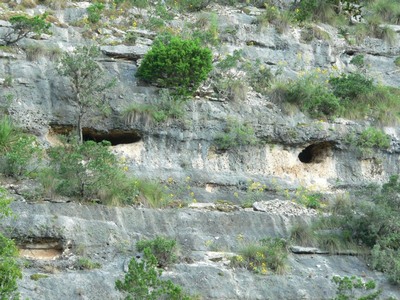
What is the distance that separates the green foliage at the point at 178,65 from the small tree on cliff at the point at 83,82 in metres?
1.56

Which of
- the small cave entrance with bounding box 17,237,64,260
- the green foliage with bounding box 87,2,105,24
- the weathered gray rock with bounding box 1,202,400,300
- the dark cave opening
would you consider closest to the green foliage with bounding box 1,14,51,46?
the green foliage with bounding box 87,2,105,24

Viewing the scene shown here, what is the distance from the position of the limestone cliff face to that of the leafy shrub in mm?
1121

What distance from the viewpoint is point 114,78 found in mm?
19562

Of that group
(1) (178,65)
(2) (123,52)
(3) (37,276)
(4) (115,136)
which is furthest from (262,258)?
(2) (123,52)

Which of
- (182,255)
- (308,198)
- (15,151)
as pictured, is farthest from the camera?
(308,198)

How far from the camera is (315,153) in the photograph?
21562mm

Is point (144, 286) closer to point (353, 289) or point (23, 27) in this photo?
point (353, 289)

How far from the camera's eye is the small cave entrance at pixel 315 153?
21281 millimetres

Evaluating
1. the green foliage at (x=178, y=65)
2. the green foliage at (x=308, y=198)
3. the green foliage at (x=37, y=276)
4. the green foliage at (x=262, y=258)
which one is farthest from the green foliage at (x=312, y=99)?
the green foliage at (x=37, y=276)

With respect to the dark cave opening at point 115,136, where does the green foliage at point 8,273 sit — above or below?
below

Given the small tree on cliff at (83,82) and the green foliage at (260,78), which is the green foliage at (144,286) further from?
the green foliage at (260,78)

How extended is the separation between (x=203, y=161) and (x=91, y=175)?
4233mm

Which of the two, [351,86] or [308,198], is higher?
[351,86]

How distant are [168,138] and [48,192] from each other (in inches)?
186
